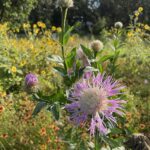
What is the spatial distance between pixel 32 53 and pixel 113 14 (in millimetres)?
18385

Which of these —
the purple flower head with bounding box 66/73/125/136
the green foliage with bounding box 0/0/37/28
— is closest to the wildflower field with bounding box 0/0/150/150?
the purple flower head with bounding box 66/73/125/136

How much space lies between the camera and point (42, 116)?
13.1 ft

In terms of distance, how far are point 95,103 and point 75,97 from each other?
10 centimetres

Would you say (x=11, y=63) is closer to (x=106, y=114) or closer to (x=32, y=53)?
(x=32, y=53)

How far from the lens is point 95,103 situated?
1657 mm

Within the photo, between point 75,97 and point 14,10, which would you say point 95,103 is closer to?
point 75,97

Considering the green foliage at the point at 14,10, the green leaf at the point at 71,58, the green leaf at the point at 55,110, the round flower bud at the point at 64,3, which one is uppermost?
the round flower bud at the point at 64,3

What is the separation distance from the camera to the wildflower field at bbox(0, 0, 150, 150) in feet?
5.58

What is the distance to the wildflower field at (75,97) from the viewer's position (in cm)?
170

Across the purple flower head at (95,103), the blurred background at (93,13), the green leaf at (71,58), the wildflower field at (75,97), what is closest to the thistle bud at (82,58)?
the wildflower field at (75,97)

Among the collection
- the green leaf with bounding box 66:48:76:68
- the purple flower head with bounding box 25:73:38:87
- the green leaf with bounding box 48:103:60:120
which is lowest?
the green leaf with bounding box 48:103:60:120

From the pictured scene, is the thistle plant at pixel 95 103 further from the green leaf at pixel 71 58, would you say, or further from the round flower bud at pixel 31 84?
the round flower bud at pixel 31 84

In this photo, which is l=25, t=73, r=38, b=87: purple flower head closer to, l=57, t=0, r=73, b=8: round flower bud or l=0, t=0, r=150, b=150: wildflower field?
l=0, t=0, r=150, b=150: wildflower field

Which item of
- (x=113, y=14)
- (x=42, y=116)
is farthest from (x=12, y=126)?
(x=113, y=14)
